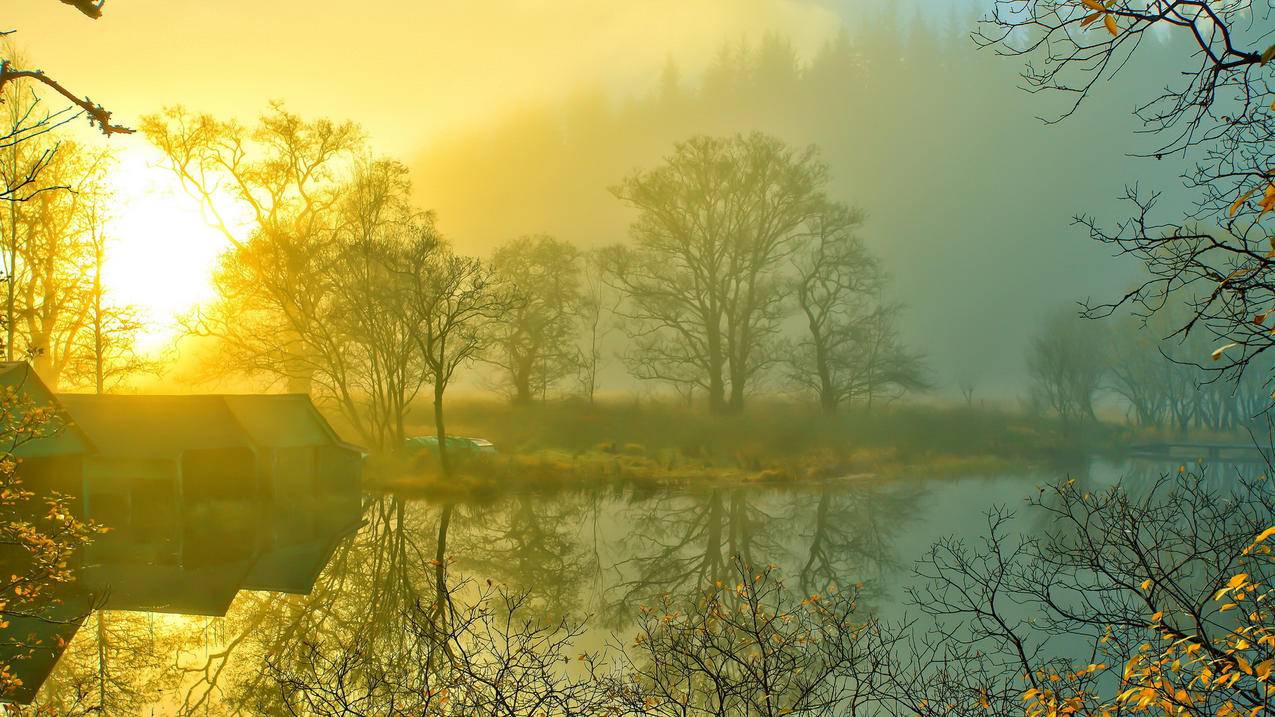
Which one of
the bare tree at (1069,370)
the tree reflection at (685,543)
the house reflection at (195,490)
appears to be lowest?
the tree reflection at (685,543)

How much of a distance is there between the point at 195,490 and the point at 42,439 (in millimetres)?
7314

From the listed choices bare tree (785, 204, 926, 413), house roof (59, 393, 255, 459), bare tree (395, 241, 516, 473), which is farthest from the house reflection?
bare tree (785, 204, 926, 413)

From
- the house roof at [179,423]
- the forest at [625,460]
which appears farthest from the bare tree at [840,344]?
the house roof at [179,423]

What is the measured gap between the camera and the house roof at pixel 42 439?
20936 millimetres

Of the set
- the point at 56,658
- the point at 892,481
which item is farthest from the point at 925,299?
the point at 56,658

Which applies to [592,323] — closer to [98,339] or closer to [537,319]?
[537,319]

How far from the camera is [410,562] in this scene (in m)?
20.4

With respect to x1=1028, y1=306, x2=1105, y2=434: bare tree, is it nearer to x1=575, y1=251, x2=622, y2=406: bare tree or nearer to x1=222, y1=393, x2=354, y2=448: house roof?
x1=575, y1=251, x2=622, y2=406: bare tree

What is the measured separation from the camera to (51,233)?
1294 inches

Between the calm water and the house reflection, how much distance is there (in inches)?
5.0

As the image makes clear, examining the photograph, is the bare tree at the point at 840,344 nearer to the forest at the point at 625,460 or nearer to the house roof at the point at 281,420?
the forest at the point at 625,460

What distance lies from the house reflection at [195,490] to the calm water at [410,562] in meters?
0.13

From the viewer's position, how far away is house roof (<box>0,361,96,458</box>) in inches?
824

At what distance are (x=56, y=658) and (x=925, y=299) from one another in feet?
291
